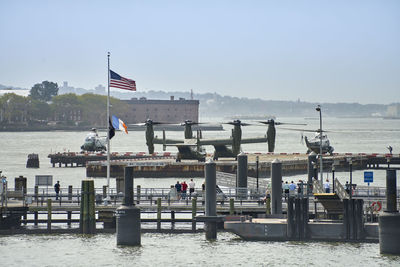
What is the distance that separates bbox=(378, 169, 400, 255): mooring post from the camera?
44.8 metres

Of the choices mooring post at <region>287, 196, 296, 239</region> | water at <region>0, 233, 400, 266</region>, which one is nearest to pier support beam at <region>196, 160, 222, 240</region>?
water at <region>0, 233, 400, 266</region>

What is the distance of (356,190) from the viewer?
55094 mm

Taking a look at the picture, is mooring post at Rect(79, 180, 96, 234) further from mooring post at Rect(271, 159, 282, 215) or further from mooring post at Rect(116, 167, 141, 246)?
mooring post at Rect(271, 159, 282, 215)

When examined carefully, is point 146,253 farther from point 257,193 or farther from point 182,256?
point 257,193

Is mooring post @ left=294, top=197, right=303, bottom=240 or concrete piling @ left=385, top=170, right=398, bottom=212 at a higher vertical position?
concrete piling @ left=385, top=170, right=398, bottom=212

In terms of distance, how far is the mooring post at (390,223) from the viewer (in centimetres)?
4478

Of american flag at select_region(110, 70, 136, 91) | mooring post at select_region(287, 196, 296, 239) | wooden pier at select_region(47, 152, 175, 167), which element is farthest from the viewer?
wooden pier at select_region(47, 152, 175, 167)

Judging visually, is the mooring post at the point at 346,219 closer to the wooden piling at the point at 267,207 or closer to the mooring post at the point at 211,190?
the wooden piling at the point at 267,207

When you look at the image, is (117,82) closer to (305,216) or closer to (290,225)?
(290,225)

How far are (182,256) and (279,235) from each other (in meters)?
5.01

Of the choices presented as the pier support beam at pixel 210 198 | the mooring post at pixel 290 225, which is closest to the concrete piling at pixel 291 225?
the mooring post at pixel 290 225

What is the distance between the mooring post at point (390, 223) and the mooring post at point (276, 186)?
293 inches

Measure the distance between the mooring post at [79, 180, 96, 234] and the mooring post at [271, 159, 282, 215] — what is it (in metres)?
9.40

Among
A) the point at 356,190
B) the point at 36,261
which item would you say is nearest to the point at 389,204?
the point at 356,190
